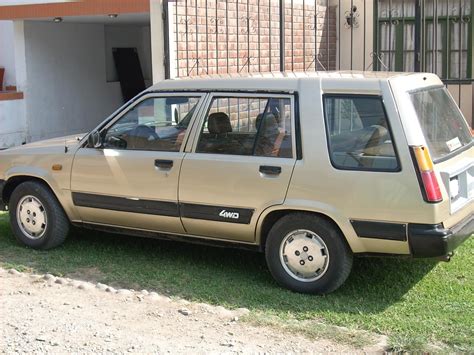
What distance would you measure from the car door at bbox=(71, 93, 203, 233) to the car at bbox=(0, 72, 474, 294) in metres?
0.01

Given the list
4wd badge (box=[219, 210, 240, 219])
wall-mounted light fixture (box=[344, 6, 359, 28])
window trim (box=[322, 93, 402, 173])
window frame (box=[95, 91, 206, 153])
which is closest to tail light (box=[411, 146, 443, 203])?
window trim (box=[322, 93, 402, 173])

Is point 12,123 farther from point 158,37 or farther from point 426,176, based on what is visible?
→ point 426,176

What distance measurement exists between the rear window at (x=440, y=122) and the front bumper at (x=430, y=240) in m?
0.54

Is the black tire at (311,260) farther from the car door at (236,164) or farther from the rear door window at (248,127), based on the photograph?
the rear door window at (248,127)

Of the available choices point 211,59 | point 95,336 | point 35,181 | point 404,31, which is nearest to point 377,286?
point 95,336

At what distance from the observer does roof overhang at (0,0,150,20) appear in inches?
432

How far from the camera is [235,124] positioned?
5699 mm

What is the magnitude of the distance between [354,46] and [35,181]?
9.06 meters

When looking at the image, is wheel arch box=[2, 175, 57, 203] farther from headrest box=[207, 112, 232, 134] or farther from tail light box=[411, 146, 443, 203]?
tail light box=[411, 146, 443, 203]

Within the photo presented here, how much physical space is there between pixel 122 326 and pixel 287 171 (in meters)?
1.71

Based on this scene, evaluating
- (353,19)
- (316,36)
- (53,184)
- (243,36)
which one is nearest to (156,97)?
(53,184)

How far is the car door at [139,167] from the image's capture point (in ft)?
19.2

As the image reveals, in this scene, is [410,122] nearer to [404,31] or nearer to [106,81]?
[404,31]

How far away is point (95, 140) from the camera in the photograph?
6.19 metres
